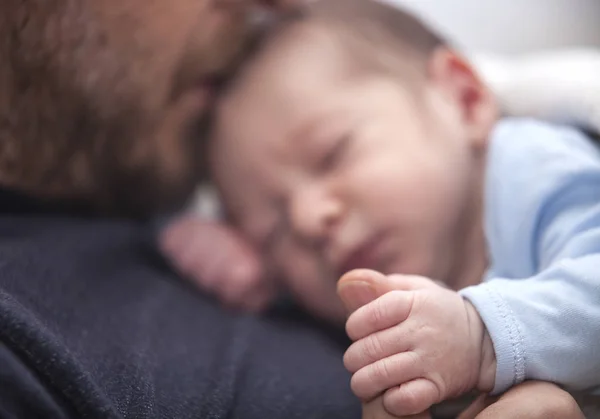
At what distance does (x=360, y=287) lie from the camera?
481 mm

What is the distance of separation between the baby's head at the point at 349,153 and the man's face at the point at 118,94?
55 millimetres

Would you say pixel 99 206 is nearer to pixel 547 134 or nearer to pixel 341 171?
pixel 341 171

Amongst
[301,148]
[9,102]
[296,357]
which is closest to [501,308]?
Result: [296,357]

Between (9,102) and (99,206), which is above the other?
(9,102)

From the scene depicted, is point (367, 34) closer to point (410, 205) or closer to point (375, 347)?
point (410, 205)

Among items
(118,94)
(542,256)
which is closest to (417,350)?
(542,256)

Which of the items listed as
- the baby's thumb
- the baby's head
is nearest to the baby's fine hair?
the baby's head

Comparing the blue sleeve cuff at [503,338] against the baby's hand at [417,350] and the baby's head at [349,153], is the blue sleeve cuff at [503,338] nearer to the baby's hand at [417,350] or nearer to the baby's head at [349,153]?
the baby's hand at [417,350]

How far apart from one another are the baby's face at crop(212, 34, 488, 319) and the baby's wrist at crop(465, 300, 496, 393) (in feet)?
0.59

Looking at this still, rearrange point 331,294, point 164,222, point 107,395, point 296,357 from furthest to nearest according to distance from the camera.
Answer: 1. point 164,222
2. point 331,294
3. point 296,357
4. point 107,395

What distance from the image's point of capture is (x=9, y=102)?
59cm

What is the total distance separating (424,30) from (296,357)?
58 cm

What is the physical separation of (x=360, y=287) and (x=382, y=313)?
35 millimetres

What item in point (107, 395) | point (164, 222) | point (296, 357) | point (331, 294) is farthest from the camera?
point (164, 222)
